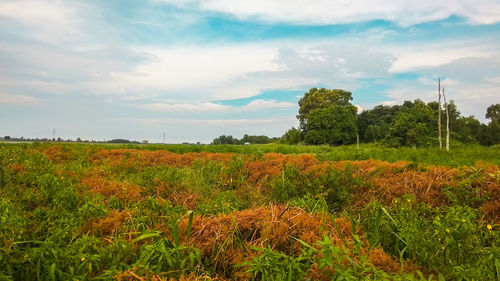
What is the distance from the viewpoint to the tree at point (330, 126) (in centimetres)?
4547

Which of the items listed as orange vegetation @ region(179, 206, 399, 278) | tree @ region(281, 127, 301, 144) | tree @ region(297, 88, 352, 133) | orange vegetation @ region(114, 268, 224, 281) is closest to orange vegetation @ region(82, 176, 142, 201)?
orange vegetation @ region(179, 206, 399, 278)

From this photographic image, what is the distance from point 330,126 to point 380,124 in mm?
11925

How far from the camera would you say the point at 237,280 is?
244 cm

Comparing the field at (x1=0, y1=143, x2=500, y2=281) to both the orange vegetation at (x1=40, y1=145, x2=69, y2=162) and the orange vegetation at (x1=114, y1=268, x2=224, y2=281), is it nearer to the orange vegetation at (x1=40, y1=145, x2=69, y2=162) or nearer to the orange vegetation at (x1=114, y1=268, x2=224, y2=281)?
the orange vegetation at (x1=114, y1=268, x2=224, y2=281)

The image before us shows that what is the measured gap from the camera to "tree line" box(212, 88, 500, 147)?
3684cm

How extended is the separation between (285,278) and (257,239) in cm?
87

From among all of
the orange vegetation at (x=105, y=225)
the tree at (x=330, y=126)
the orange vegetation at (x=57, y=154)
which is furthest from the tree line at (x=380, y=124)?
the orange vegetation at (x=105, y=225)

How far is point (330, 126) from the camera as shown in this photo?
149ft

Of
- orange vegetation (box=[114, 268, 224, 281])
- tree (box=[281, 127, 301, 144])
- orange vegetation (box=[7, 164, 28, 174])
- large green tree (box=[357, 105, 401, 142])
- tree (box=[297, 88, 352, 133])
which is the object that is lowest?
orange vegetation (box=[114, 268, 224, 281])

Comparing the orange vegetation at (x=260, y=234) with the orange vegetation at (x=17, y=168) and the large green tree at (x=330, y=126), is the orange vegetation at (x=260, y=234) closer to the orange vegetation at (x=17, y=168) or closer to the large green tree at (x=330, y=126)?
the orange vegetation at (x=17, y=168)

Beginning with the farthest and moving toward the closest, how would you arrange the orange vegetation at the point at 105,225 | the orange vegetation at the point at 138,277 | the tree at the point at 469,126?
the tree at the point at 469,126 → the orange vegetation at the point at 105,225 → the orange vegetation at the point at 138,277

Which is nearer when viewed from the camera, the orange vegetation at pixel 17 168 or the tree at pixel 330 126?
the orange vegetation at pixel 17 168

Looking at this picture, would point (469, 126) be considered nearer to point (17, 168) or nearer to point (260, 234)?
point (260, 234)

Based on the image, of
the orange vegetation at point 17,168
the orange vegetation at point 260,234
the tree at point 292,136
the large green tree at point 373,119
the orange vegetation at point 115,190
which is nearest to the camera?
the orange vegetation at point 260,234
